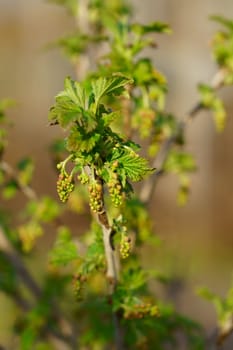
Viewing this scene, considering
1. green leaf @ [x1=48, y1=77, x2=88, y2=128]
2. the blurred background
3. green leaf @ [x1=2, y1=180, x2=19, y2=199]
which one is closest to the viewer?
green leaf @ [x1=48, y1=77, x2=88, y2=128]

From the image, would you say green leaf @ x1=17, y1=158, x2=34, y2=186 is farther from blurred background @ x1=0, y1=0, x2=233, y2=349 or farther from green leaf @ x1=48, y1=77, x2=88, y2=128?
blurred background @ x1=0, y1=0, x2=233, y2=349

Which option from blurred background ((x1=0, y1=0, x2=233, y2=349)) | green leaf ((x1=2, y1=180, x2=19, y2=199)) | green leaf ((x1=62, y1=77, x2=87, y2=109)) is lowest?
green leaf ((x1=2, y1=180, x2=19, y2=199))

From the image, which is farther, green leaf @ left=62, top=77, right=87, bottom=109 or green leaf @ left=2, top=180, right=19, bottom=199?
green leaf @ left=2, top=180, right=19, bottom=199

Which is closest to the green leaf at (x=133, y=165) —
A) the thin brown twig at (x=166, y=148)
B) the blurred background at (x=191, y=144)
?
the thin brown twig at (x=166, y=148)

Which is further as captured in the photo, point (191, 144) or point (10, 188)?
point (191, 144)

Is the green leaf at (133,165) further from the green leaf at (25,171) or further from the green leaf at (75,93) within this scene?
the green leaf at (25,171)

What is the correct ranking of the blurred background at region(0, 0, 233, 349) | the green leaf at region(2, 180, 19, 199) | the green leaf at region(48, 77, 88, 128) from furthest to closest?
the blurred background at region(0, 0, 233, 349) → the green leaf at region(2, 180, 19, 199) → the green leaf at region(48, 77, 88, 128)

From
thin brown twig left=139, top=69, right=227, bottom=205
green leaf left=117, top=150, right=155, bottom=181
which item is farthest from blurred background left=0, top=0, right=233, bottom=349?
green leaf left=117, top=150, right=155, bottom=181

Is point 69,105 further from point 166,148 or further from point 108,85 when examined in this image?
point 166,148

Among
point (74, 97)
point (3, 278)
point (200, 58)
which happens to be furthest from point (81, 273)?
point (200, 58)

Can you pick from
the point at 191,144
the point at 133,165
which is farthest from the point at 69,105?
the point at 191,144

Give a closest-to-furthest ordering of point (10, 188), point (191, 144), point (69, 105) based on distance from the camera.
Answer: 1. point (69, 105)
2. point (10, 188)
3. point (191, 144)
